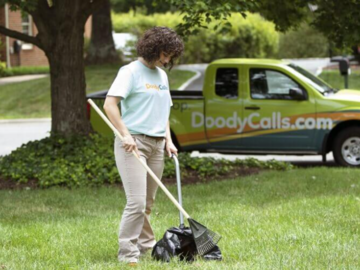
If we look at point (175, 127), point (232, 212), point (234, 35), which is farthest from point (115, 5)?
point (232, 212)

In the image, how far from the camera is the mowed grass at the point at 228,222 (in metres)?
5.84

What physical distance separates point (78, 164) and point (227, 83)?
121 inches

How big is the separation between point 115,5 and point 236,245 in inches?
1694

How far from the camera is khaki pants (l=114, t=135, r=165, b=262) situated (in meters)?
5.64

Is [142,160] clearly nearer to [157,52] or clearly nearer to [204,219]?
[157,52]

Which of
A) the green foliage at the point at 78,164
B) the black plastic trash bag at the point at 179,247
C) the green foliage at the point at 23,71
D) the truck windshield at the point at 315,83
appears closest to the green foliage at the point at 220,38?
the green foliage at the point at 23,71

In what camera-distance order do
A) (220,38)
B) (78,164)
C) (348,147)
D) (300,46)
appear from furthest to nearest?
(300,46)
(220,38)
(348,147)
(78,164)

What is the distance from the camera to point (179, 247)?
19.0 feet

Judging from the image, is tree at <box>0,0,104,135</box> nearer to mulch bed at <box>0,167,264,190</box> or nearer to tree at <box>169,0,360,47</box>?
mulch bed at <box>0,167,264,190</box>

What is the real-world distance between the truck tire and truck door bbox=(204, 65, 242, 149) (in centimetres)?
153

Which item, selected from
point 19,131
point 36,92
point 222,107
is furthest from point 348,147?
point 36,92

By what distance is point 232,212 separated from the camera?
316 inches

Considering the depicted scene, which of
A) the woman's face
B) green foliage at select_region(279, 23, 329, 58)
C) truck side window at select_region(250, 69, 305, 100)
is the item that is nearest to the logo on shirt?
the woman's face

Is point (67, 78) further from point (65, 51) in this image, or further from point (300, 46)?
point (300, 46)
